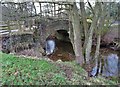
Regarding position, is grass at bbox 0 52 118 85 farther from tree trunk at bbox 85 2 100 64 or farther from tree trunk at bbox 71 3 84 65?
tree trunk at bbox 85 2 100 64

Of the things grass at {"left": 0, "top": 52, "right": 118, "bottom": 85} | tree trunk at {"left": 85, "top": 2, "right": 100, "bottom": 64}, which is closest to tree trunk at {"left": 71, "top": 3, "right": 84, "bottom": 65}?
tree trunk at {"left": 85, "top": 2, "right": 100, "bottom": 64}

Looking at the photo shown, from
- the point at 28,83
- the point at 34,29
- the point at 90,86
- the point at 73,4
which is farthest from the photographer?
the point at 34,29

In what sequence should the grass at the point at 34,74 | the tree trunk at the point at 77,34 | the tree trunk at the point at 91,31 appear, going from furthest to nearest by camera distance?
1. the tree trunk at the point at 91,31
2. the tree trunk at the point at 77,34
3. the grass at the point at 34,74

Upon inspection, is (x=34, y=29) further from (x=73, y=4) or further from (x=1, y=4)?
(x=73, y=4)

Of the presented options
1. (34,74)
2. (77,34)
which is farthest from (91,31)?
(34,74)

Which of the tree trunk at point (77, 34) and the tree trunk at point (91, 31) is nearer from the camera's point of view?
the tree trunk at point (77, 34)

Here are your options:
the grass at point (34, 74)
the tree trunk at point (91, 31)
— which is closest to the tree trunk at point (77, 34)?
the tree trunk at point (91, 31)

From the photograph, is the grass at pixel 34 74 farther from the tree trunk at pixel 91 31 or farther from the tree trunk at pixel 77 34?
the tree trunk at pixel 91 31

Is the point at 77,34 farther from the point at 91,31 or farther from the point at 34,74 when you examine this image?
the point at 34,74

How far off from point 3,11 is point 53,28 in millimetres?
3721

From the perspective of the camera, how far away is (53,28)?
44.0 feet

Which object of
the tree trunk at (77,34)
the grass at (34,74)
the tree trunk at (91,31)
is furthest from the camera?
the tree trunk at (91,31)

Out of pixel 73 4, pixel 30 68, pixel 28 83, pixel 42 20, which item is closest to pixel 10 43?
pixel 42 20

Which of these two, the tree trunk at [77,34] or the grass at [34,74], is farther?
the tree trunk at [77,34]
